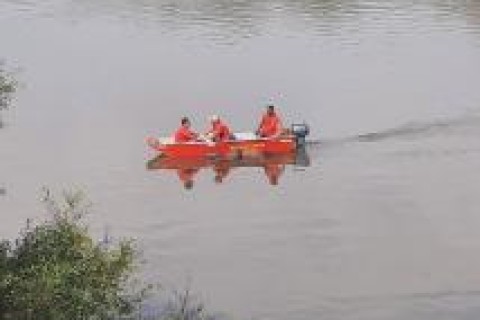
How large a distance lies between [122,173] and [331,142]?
28.5ft

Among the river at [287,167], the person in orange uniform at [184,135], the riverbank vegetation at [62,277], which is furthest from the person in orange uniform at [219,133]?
the riverbank vegetation at [62,277]

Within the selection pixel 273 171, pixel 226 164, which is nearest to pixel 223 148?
pixel 226 164

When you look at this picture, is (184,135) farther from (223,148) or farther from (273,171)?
(273,171)

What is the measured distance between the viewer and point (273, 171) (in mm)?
37125

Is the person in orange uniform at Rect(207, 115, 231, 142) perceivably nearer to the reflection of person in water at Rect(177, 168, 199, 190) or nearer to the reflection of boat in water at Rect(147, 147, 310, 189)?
the reflection of boat in water at Rect(147, 147, 310, 189)

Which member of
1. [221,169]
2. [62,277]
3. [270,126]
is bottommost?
[221,169]

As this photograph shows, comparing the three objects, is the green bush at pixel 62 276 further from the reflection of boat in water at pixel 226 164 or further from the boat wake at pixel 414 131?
the boat wake at pixel 414 131

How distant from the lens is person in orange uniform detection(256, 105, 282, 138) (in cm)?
3675

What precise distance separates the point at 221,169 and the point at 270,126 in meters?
2.33

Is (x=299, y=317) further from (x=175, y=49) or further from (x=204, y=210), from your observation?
(x=175, y=49)

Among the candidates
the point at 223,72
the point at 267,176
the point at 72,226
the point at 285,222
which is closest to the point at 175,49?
the point at 223,72

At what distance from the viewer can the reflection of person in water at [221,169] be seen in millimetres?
36656

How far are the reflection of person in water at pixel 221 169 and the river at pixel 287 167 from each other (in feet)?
1.16

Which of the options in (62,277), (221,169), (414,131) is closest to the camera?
(62,277)
